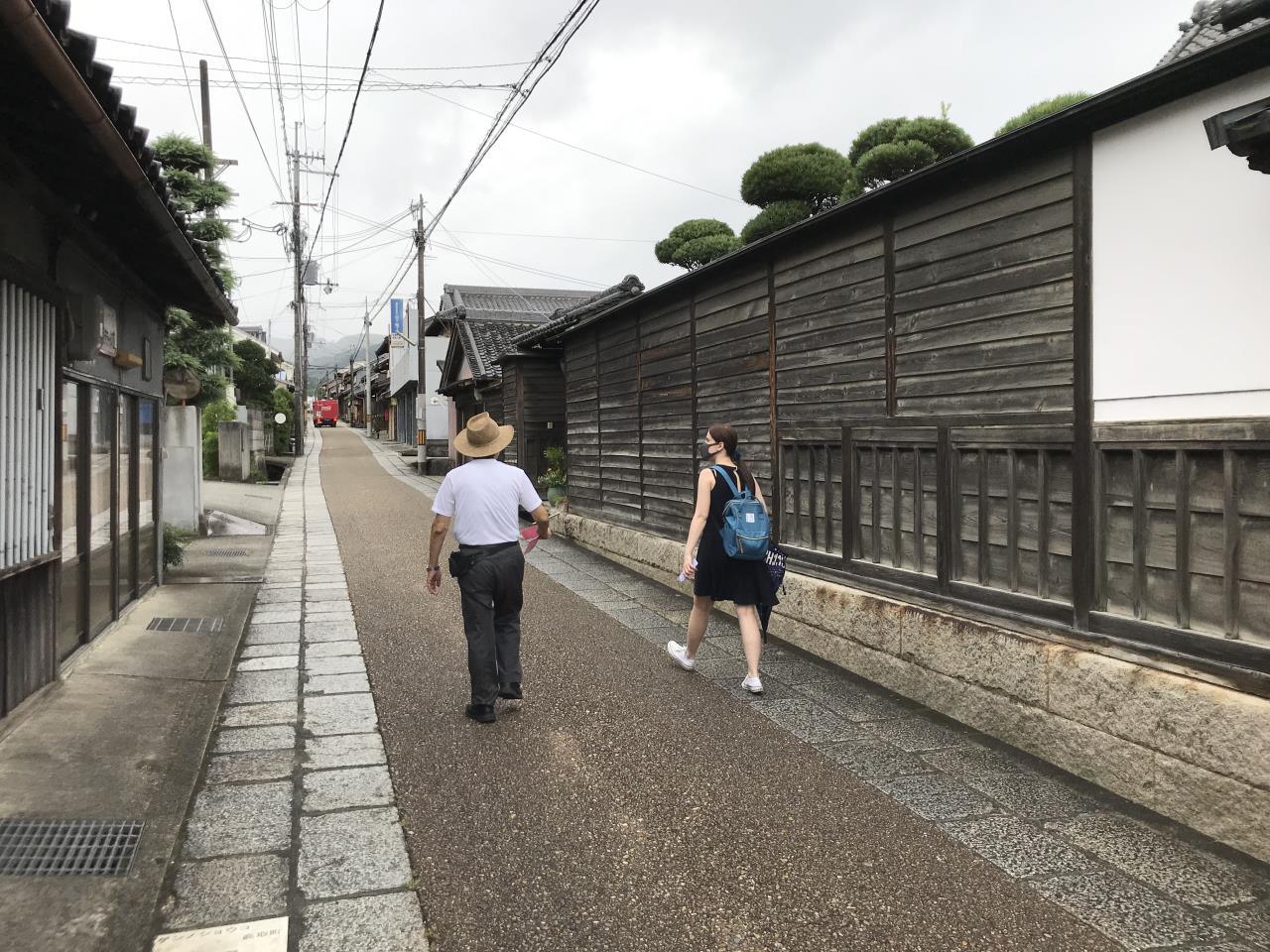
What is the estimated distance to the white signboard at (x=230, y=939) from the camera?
2.94 metres

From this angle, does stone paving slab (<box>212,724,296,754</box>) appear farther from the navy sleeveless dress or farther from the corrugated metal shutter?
the navy sleeveless dress

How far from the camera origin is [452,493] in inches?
217

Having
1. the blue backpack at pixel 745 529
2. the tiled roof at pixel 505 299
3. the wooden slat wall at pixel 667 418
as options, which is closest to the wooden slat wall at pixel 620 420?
the wooden slat wall at pixel 667 418

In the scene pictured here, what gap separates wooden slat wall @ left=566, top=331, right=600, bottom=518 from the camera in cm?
1377

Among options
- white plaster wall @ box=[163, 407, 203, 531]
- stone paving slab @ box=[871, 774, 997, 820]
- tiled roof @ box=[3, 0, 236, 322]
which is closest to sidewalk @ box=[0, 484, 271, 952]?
tiled roof @ box=[3, 0, 236, 322]

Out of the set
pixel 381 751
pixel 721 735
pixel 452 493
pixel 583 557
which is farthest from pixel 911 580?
pixel 583 557

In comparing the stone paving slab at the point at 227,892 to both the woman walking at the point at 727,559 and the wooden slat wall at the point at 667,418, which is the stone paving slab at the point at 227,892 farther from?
the wooden slat wall at the point at 667,418

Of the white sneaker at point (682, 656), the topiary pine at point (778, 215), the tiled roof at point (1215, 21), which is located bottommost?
the white sneaker at point (682, 656)

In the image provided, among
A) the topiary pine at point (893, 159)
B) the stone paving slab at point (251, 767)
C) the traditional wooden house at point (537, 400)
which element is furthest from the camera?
the traditional wooden house at point (537, 400)

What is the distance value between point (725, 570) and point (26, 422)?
457cm

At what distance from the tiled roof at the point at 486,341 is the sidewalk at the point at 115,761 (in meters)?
16.5

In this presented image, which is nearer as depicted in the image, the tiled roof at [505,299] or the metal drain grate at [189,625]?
the metal drain grate at [189,625]

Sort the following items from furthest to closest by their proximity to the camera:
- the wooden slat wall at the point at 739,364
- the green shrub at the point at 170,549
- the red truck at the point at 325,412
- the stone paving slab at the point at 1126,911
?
1. the red truck at the point at 325,412
2. the green shrub at the point at 170,549
3. the wooden slat wall at the point at 739,364
4. the stone paving slab at the point at 1126,911

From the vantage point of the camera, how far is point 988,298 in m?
5.34
